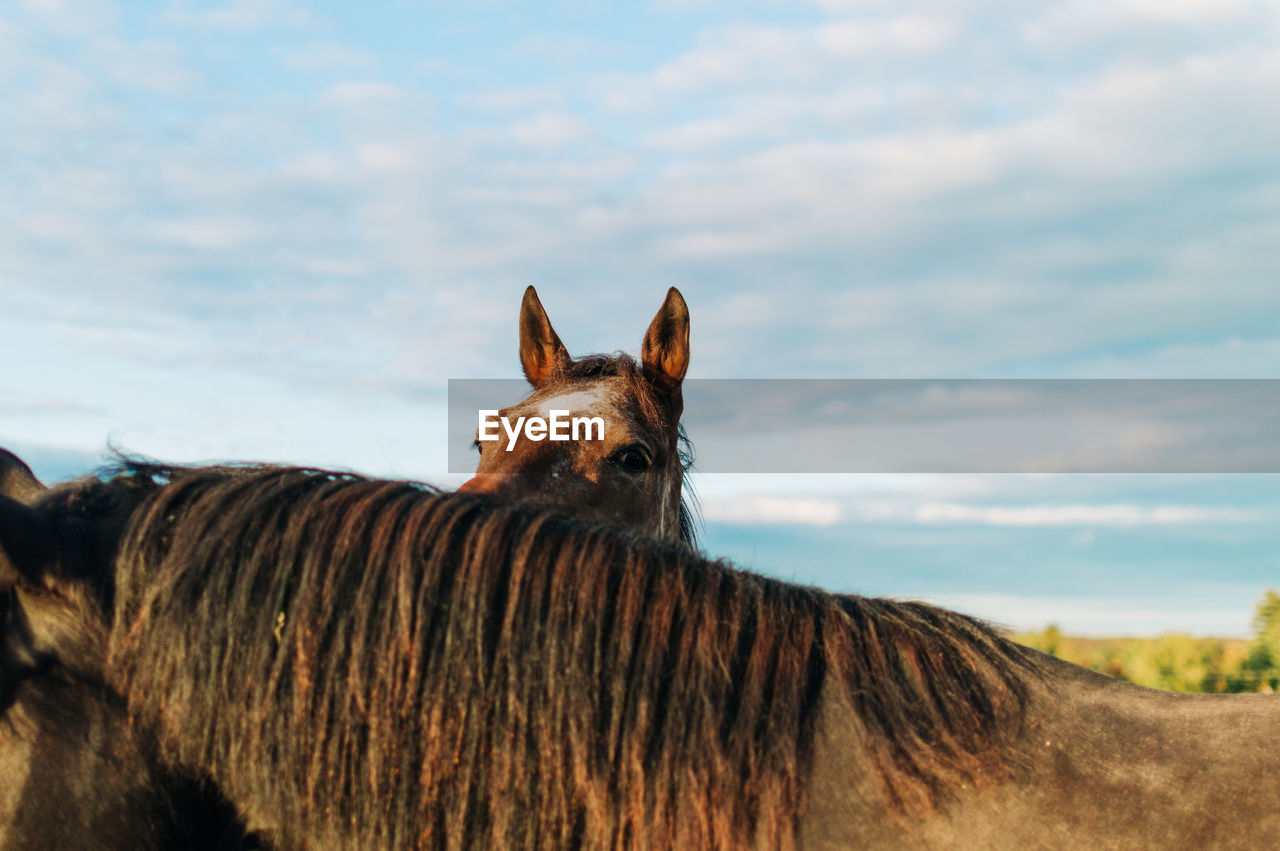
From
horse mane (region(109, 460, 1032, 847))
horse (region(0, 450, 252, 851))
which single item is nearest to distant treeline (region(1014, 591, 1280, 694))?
horse mane (region(109, 460, 1032, 847))

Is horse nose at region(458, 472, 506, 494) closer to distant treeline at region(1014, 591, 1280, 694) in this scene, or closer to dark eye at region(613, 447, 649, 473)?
dark eye at region(613, 447, 649, 473)

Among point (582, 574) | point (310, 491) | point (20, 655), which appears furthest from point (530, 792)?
point (20, 655)

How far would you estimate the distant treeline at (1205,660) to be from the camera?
7020 mm

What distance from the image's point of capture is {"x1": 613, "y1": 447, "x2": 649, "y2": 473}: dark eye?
17.7 ft

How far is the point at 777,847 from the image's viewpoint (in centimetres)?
196

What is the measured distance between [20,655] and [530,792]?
3.76 ft

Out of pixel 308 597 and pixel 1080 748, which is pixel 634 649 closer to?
pixel 308 597

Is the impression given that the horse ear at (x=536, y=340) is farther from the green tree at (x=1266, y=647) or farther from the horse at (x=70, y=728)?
the green tree at (x=1266, y=647)

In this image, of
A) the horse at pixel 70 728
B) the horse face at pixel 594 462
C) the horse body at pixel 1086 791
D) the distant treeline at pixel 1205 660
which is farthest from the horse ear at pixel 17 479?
the distant treeline at pixel 1205 660

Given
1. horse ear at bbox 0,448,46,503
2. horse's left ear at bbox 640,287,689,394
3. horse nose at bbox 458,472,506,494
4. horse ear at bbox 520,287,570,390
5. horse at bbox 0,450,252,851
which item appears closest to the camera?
horse at bbox 0,450,252,851


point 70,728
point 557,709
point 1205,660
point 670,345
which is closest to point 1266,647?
point 1205,660

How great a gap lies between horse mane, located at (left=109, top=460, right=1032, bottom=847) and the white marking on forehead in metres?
3.38
